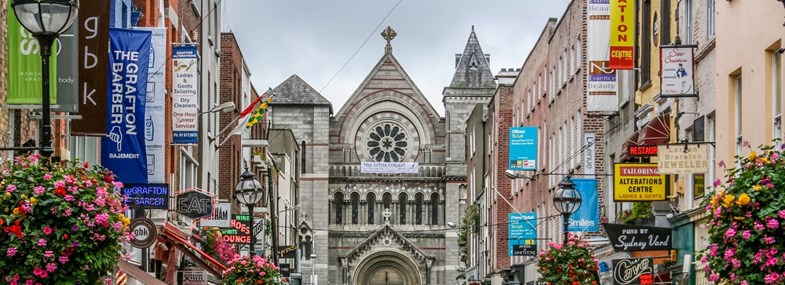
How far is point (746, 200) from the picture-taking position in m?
14.9

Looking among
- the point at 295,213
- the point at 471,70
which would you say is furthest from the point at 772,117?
the point at 471,70

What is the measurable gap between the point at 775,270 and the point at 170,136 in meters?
22.7

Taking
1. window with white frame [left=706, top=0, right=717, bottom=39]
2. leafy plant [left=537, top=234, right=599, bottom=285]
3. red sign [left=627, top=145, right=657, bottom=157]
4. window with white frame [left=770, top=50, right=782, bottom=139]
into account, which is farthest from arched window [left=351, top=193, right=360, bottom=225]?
window with white frame [left=770, top=50, right=782, bottom=139]

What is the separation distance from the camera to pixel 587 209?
130ft

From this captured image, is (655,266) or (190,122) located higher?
(190,122)

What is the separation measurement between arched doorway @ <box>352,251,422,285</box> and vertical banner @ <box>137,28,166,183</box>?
82.3m

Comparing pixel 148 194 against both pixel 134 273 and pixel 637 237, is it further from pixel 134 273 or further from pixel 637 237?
pixel 637 237

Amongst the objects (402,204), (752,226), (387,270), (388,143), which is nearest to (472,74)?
(388,143)

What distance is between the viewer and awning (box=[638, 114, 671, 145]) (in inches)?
1212

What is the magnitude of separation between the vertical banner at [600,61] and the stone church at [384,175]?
245ft

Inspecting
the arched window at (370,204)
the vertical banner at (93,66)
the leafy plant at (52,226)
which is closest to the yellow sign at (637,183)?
the vertical banner at (93,66)

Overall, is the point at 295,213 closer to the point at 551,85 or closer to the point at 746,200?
the point at 551,85

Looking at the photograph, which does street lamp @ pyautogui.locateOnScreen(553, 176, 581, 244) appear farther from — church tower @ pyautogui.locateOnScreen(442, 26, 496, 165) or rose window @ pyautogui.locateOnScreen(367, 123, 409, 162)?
rose window @ pyautogui.locateOnScreen(367, 123, 409, 162)

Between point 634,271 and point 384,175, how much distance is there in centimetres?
8443
